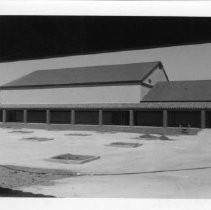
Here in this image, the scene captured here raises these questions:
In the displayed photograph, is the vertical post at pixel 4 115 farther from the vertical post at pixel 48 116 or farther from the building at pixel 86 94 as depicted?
the vertical post at pixel 48 116

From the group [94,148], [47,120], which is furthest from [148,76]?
[94,148]

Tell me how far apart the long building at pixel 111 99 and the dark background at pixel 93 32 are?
16959 millimetres

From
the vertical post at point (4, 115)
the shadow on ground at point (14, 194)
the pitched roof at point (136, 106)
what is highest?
the pitched roof at point (136, 106)

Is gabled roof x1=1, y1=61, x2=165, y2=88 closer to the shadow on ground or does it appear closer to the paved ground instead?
the paved ground

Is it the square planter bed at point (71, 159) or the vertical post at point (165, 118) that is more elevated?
the vertical post at point (165, 118)

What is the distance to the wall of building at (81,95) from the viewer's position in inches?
1335

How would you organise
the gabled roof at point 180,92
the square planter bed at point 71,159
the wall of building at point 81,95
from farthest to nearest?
the wall of building at point 81,95 < the gabled roof at point 180,92 < the square planter bed at point 71,159

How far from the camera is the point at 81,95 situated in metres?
35.5

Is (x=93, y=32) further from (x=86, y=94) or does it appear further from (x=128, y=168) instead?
(x=86, y=94)

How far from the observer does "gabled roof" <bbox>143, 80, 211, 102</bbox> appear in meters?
30.5

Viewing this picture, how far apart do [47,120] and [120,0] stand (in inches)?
1082

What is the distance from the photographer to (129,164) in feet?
46.3

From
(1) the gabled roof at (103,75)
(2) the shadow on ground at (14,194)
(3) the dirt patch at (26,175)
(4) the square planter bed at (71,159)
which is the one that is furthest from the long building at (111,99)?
(2) the shadow on ground at (14,194)

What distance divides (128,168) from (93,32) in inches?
205
